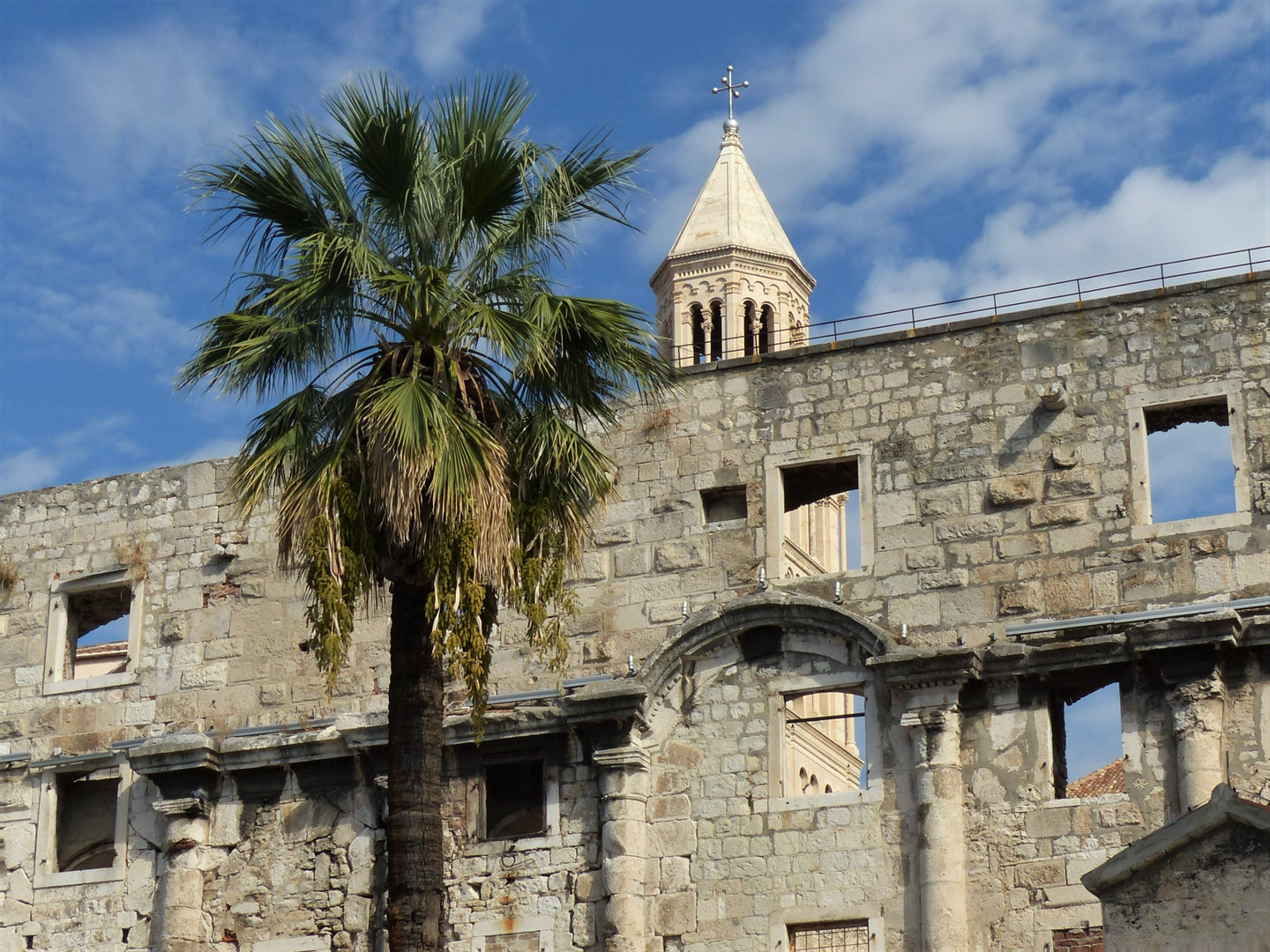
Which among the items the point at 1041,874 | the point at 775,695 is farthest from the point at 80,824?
the point at 1041,874

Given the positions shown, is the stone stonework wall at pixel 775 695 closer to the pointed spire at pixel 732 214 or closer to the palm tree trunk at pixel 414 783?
the palm tree trunk at pixel 414 783

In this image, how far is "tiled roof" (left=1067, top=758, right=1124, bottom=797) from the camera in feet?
66.2

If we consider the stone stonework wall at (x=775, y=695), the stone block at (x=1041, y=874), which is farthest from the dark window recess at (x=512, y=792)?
the stone block at (x=1041, y=874)

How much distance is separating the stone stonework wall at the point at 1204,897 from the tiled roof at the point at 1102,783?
421 cm

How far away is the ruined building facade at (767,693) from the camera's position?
19.8 metres

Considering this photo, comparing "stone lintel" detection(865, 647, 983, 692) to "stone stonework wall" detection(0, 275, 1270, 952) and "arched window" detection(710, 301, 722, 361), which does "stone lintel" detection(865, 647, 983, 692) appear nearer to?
"stone stonework wall" detection(0, 275, 1270, 952)

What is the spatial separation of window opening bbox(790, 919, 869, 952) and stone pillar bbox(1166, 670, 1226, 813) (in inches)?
123

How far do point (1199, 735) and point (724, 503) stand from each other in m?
5.37

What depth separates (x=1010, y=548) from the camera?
20.8 m

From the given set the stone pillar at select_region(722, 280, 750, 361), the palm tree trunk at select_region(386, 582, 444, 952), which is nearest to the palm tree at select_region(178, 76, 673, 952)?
the palm tree trunk at select_region(386, 582, 444, 952)

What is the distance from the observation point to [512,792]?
77.5 ft

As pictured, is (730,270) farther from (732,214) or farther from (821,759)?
(821,759)

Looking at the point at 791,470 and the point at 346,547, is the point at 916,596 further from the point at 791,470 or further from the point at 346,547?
the point at 346,547

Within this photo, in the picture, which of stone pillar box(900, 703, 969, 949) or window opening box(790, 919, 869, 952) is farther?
window opening box(790, 919, 869, 952)
